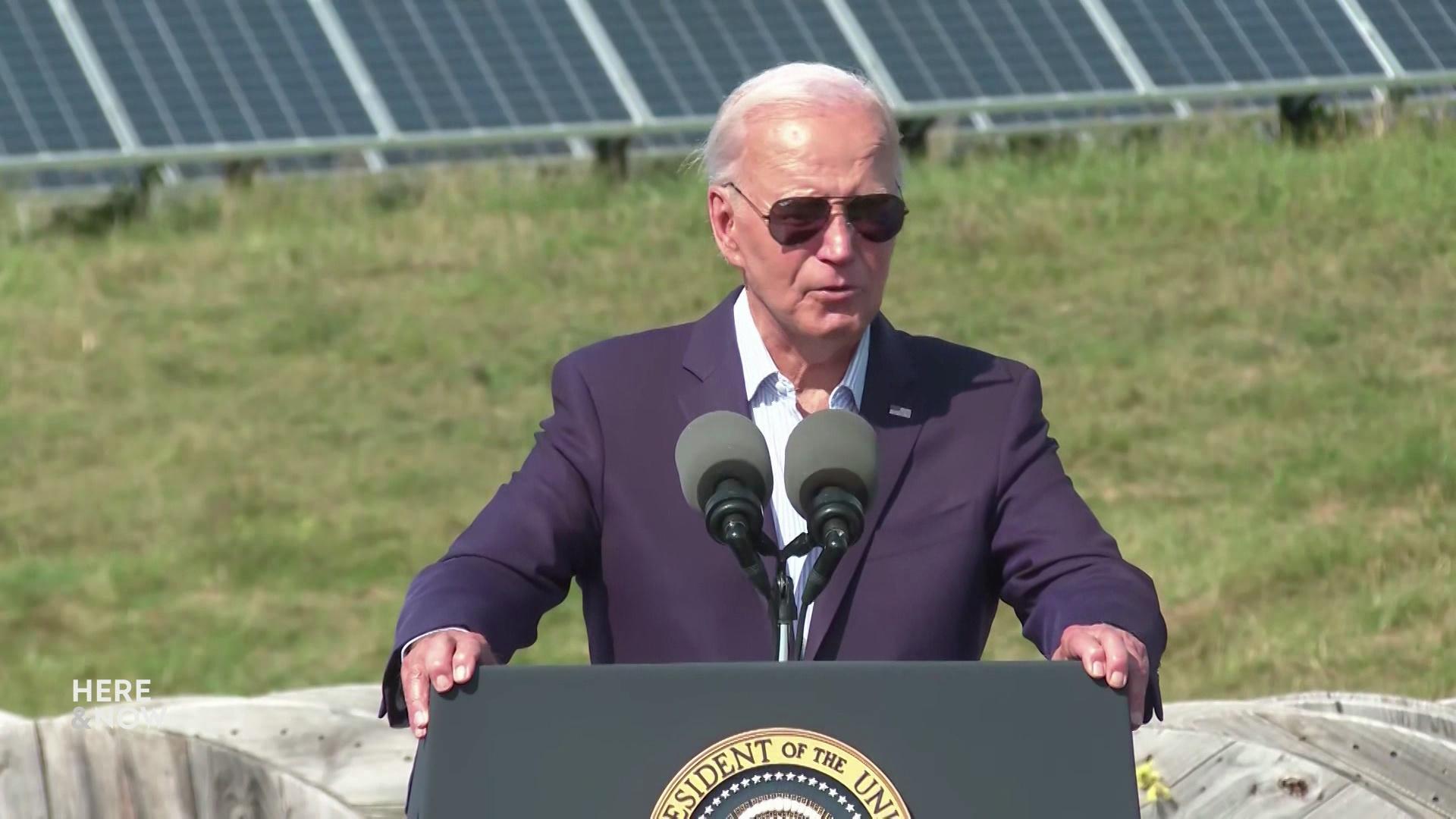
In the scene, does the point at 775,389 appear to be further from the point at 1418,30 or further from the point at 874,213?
the point at 1418,30

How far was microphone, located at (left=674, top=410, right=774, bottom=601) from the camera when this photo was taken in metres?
3.31

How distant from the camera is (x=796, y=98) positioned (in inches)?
148

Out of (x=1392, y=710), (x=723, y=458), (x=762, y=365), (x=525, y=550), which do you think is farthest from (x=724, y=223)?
(x=1392, y=710)

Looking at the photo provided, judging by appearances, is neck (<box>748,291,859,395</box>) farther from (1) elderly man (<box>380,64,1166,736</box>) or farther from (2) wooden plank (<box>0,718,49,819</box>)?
(2) wooden plank (<box>0,718,49,819</box>)

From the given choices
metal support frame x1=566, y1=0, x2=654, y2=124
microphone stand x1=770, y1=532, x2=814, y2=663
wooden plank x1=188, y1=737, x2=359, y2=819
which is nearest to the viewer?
microphone stand x1=770, y1=532, x2=814, y2=663

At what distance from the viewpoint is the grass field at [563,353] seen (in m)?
8.88

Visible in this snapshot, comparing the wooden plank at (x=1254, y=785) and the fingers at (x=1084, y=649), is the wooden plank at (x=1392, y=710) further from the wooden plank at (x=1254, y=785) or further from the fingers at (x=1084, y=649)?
the fingers at (x=1084, y=649)

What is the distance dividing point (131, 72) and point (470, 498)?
4357 mm

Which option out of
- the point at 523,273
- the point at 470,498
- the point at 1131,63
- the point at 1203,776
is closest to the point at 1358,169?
the point at 1131,63

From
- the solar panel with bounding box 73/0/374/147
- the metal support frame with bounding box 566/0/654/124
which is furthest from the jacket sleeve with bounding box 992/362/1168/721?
the solar panel with bounding box 73/0/374/147

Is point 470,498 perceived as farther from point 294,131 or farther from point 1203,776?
point 1203,776

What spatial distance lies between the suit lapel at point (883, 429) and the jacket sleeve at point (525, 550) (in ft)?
1.21

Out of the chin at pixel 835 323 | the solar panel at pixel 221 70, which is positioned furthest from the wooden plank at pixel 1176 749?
the solar panel at pixel 221 70

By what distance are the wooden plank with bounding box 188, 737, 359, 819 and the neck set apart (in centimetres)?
150
